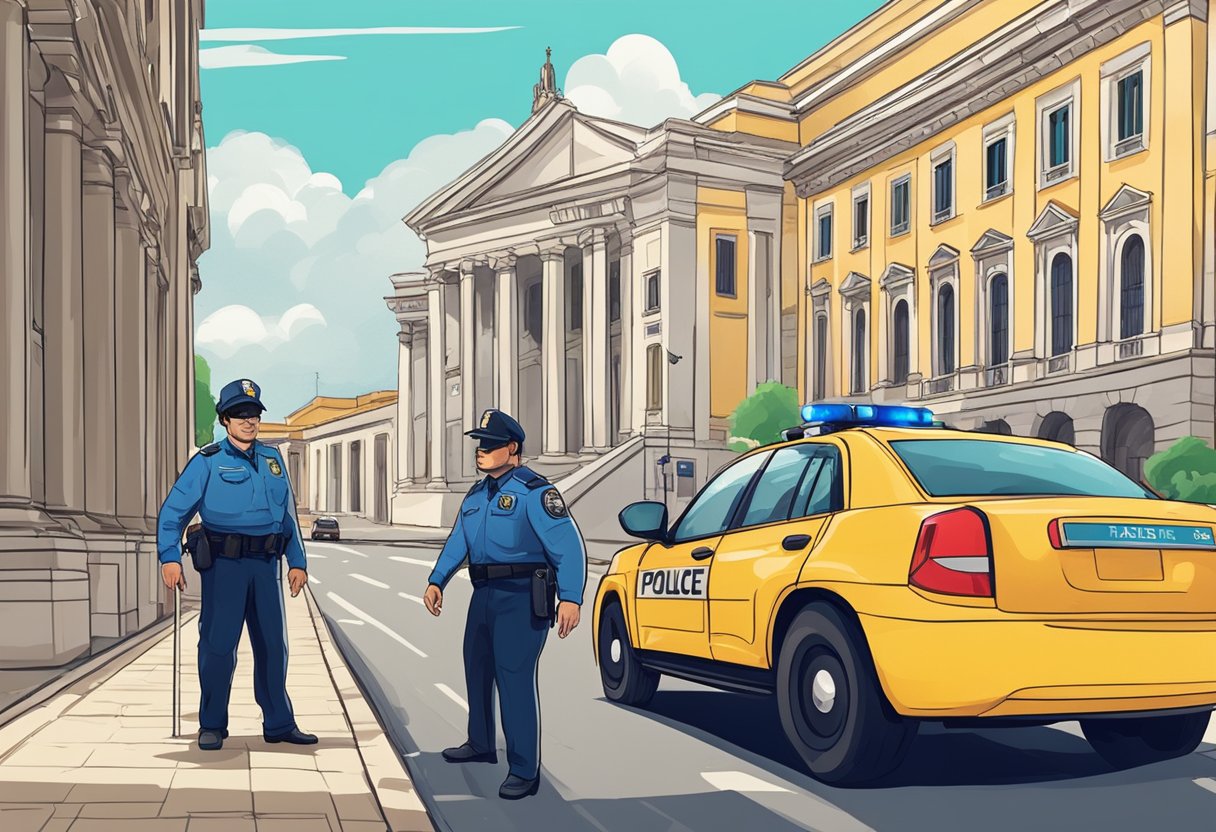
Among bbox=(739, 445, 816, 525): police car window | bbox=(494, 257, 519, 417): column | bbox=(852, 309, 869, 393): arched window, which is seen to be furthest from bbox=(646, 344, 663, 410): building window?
bbox=(739, 445, 816, 525): police car window

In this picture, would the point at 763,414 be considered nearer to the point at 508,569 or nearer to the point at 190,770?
the point at 190,770

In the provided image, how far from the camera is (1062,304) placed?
35.9 meters

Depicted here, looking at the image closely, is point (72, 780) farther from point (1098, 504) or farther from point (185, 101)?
point (185, 101)

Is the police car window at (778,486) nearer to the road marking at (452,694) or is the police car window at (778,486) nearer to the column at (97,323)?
Answer: the road marking at (452,694)

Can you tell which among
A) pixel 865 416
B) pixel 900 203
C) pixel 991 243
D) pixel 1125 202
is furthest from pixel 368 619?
pixel 900 203

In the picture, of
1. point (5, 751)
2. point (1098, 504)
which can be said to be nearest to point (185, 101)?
point (5, 751)

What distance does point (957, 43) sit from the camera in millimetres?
46281

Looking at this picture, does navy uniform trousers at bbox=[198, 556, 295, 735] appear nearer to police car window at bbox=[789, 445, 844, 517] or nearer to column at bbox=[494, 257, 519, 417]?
police car window at bbox=[789, 445, 844, 517]

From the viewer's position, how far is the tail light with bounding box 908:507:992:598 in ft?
18.7

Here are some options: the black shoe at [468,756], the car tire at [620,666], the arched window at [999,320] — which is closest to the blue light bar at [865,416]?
the car tire at [620,666]

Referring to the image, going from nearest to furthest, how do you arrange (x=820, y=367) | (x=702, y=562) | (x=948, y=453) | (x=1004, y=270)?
(x=948, y=453), (x=702, y=562), (x=1004, y=270), (x=820, y=367)

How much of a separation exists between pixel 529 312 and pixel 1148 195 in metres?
42.4

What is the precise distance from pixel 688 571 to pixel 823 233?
43939 millimetres

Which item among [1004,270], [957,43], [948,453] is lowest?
[948,453]
